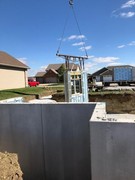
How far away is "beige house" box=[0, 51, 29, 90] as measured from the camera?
853 inches

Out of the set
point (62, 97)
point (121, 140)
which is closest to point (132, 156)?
point (121, 140)

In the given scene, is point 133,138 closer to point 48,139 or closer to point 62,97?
point 48,139

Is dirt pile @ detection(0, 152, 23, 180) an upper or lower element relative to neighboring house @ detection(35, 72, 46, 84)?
lower

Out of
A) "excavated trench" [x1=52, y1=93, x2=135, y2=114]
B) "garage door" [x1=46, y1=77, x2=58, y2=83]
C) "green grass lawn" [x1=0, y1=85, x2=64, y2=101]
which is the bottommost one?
"excavated trench" [x1=52, y1=93, x2=135, y2=114]

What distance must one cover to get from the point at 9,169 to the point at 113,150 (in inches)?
68.5

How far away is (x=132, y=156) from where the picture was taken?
3.33m

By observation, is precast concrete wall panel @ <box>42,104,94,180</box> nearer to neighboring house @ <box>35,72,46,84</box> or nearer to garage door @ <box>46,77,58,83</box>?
garage door @ <box>46,77,58,83</box>

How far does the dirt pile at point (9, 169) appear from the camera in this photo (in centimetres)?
349

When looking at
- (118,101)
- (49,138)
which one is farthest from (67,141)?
(118,101)

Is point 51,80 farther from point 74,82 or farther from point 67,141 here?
point 67,141

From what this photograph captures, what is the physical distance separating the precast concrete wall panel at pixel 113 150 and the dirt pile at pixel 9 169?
1293 mm

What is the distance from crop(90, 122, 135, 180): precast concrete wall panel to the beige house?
742 inches

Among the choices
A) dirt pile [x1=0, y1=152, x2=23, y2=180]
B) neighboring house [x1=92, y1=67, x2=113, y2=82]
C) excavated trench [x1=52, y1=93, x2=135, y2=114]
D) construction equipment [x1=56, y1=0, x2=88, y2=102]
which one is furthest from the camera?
neighboring house [x1=92, y1=67, x2=113, y2=82]

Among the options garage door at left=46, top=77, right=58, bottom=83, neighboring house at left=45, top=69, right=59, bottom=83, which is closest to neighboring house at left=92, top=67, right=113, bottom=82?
neighboring house at left=45, top=69, right=59, bottom=83
